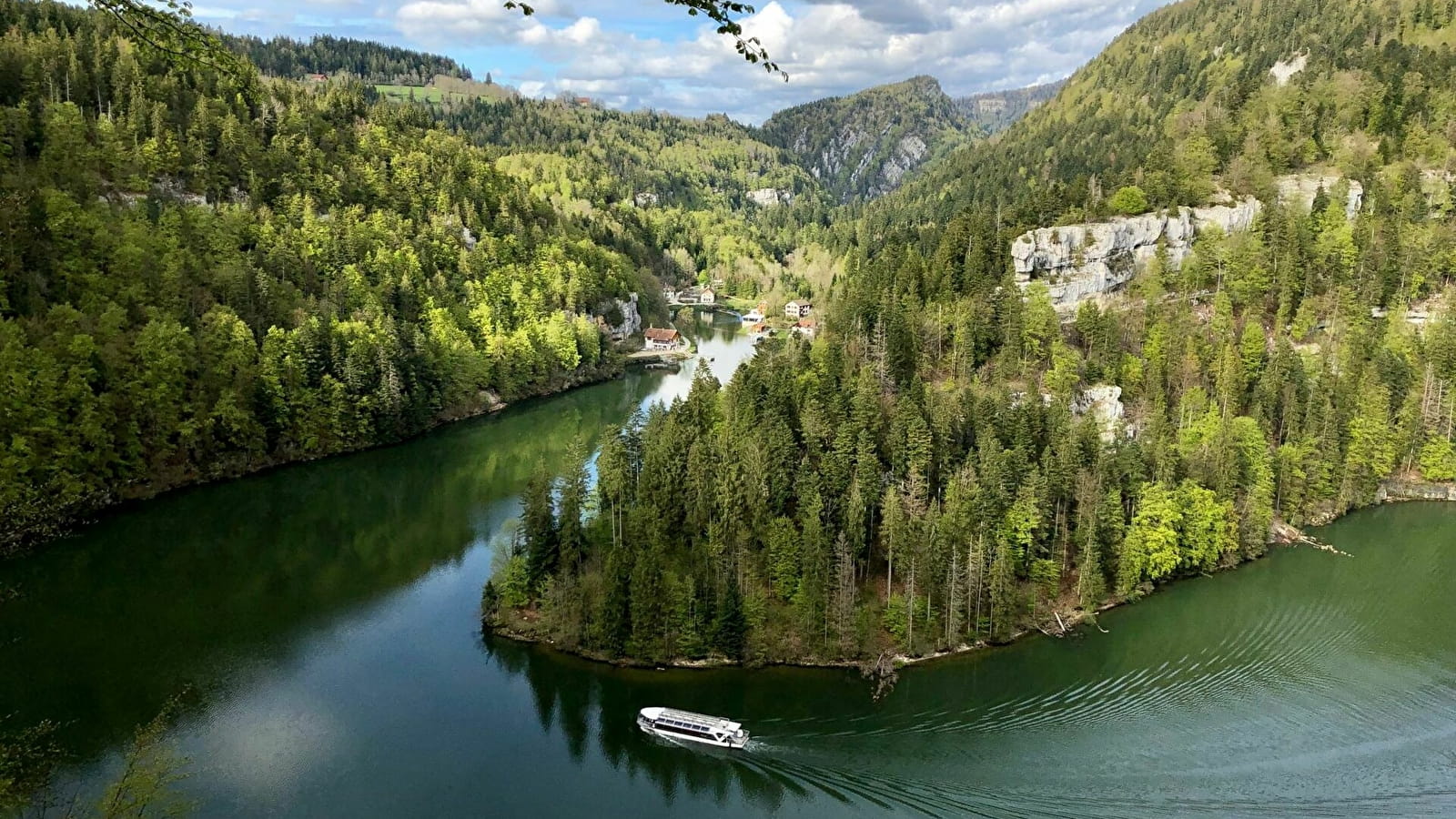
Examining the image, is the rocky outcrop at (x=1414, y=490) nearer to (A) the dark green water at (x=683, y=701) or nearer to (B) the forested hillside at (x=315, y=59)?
(A) the dark green water at (x=683, y=701)

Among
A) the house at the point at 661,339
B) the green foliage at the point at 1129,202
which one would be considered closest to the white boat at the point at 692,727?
the green foliage at the point at 1129,202

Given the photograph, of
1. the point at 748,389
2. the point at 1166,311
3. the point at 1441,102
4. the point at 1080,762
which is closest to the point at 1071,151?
the point at 1441,102

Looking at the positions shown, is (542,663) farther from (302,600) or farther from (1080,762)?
(1080,762)

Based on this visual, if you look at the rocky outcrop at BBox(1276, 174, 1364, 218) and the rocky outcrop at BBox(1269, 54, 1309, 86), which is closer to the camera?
the rocky outcrop at BBox(1276, 174, 1364, 218)

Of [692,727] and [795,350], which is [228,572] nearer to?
[692,727]

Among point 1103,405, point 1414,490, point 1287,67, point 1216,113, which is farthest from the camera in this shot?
point 1287,67

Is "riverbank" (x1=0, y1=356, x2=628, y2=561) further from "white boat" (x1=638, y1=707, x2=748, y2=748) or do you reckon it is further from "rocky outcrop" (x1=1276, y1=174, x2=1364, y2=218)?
"rocky outcrop" (x1=1276, y1=174, x2=1364, y2=218)

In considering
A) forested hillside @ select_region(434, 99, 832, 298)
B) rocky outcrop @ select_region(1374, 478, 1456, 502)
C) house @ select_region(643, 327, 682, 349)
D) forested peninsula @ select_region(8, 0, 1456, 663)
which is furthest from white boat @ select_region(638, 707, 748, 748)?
forested hillside @ select_region(434, 99, 832, 298)

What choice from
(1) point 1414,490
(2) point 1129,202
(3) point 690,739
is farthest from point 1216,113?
(3) point 690,739
